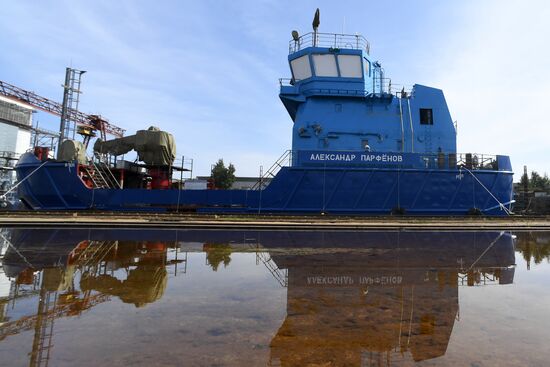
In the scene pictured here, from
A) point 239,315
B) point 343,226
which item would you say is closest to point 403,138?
point 343,226

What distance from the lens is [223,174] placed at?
116 feet

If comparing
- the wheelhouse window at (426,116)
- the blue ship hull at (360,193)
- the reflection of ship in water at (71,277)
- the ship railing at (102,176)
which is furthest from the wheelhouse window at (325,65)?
the reflection of ship in water at (71,277)

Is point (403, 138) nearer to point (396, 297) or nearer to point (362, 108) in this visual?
point (362, 108)

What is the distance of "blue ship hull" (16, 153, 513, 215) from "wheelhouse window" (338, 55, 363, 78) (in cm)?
519

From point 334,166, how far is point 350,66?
219 inches

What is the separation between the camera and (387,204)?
615 inches

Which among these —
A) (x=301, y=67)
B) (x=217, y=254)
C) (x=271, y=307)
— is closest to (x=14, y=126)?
(x=301, y=67)

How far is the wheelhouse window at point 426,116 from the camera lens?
1695 cm

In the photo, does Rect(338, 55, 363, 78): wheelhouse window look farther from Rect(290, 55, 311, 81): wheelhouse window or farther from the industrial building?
the industrial building

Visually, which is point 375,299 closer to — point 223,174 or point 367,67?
point 367,67

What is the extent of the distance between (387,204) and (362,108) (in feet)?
16.9

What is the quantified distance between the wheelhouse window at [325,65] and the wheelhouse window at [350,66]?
36 cm

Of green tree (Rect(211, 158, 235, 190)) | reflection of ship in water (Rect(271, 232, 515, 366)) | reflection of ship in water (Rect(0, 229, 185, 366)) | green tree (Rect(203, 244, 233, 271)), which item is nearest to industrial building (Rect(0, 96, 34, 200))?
green tree (Rect(211, 158, 235, 190))

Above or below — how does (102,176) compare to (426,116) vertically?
below
